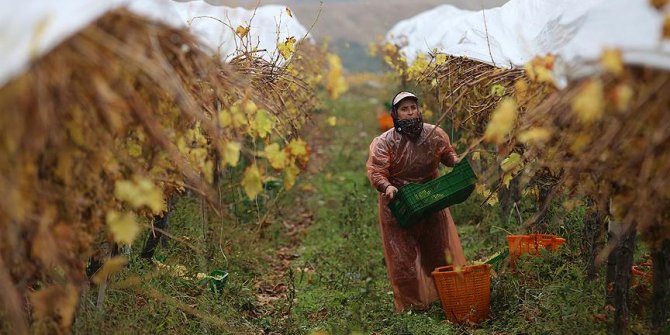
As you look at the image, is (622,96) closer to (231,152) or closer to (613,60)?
(613,60)

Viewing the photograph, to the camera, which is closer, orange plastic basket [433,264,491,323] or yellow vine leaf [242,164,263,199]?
yellow vine leaf [242,164,263,199]

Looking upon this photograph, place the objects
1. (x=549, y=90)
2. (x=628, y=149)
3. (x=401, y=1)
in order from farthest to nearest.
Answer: (x=401, y=1) → (x=549, y=90) → (x=628, y=149)

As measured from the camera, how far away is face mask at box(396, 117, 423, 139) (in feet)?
18.2

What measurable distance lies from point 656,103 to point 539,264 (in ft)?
8.30

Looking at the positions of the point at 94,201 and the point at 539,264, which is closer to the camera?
the point at 94,201

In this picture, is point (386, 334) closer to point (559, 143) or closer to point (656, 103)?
point (559, 143)

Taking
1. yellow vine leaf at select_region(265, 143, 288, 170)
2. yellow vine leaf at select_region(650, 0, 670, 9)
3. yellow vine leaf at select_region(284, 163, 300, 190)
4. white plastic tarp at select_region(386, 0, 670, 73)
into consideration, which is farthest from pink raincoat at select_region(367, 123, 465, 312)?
yellow vine leaf at select_region(650, 0, 670, 9)

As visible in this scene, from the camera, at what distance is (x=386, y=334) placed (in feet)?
16.7

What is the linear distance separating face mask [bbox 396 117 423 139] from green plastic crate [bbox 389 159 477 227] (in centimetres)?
50

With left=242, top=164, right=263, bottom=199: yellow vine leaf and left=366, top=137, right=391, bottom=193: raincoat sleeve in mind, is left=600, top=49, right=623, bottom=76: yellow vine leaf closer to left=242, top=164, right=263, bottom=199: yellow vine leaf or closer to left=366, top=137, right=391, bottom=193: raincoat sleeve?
left=242, top=164, right=263, bottom=199: yellow vine leaf

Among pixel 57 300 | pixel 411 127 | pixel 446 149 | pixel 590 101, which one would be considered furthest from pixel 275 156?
pixel 446 149

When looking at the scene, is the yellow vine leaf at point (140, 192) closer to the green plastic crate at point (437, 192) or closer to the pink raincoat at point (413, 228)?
the green plastic crate at point (437, 192)

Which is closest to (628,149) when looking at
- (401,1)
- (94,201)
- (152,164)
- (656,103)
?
(656,103)

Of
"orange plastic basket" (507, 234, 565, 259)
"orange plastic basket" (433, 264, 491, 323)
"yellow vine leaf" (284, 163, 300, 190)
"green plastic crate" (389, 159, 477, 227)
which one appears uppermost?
"yellow vine leaf" (284, 163, 300, 190)
